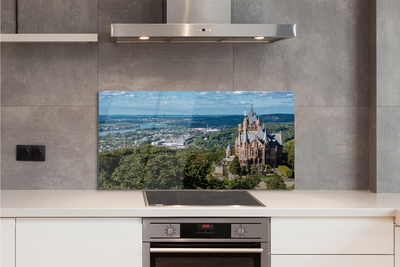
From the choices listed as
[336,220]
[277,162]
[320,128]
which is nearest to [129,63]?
[277,162]

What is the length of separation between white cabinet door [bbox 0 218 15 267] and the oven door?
2.08 feet

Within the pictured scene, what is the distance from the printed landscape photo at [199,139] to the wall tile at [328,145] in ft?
0.26

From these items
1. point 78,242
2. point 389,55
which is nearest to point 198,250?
point 78,242

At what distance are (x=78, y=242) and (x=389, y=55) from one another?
2.05 m

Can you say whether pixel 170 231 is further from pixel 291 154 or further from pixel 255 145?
pixel 291 154

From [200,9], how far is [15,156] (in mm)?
1457

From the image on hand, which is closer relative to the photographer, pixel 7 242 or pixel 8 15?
pixel 7 242

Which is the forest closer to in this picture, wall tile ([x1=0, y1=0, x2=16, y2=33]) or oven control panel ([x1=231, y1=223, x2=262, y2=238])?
oven control panel ([x1=231, y1=223, x2=262, y2=238])

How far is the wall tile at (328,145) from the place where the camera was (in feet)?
7.59

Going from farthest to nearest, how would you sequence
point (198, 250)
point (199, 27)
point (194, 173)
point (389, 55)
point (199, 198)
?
point (194, 173)
point (389, 55)
point (199, 198)
point (199, 27)
point (198, 250)

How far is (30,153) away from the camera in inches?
88.7

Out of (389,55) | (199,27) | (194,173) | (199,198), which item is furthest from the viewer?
(194,173)

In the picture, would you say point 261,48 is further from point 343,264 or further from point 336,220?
point 343,264

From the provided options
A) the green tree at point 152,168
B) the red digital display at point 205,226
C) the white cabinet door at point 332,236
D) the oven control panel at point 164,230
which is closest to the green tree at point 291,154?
the white cabinet door at point 332,236
